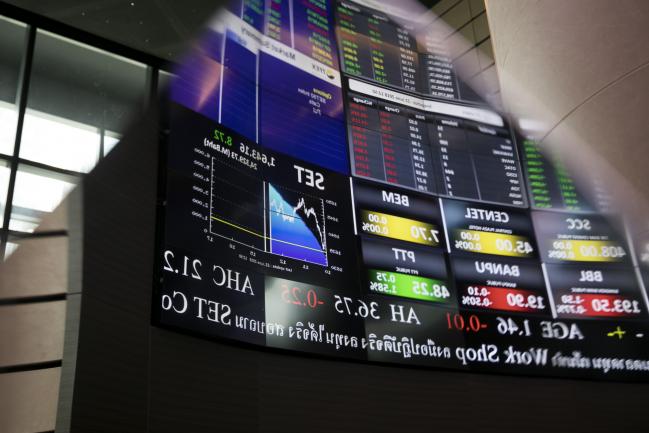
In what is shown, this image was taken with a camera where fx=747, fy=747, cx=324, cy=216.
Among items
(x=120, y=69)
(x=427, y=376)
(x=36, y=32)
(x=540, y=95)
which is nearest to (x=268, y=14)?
(x=120, y=69)

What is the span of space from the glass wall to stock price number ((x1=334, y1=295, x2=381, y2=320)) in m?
2.23

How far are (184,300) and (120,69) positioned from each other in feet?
9.30

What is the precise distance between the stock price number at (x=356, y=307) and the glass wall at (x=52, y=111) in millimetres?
2228

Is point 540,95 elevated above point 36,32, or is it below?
below

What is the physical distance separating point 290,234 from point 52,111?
2.35 meters

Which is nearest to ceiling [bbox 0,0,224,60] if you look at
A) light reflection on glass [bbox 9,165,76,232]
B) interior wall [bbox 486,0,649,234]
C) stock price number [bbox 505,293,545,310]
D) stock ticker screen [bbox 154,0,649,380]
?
stock ticker screen [bbox 154,0,649,380]

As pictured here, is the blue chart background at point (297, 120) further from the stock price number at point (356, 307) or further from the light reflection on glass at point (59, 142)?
the light reflection on glass at point (59, 142)

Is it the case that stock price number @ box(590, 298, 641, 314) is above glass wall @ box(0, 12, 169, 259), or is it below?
below

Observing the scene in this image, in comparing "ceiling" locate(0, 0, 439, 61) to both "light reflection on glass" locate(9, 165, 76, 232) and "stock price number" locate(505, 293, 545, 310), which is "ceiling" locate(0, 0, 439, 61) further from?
"stock price number" locate(505, 293, 545, 310)

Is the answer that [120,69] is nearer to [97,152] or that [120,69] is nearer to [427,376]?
[97,152]

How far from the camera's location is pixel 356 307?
20.7 ft

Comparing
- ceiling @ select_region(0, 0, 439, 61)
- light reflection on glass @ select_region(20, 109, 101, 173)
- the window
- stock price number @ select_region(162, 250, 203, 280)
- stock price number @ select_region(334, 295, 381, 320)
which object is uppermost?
ceiling @ select_region(0, 0, 439, 61)

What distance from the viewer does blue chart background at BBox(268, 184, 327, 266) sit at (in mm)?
6133

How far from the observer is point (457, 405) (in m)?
6.51
